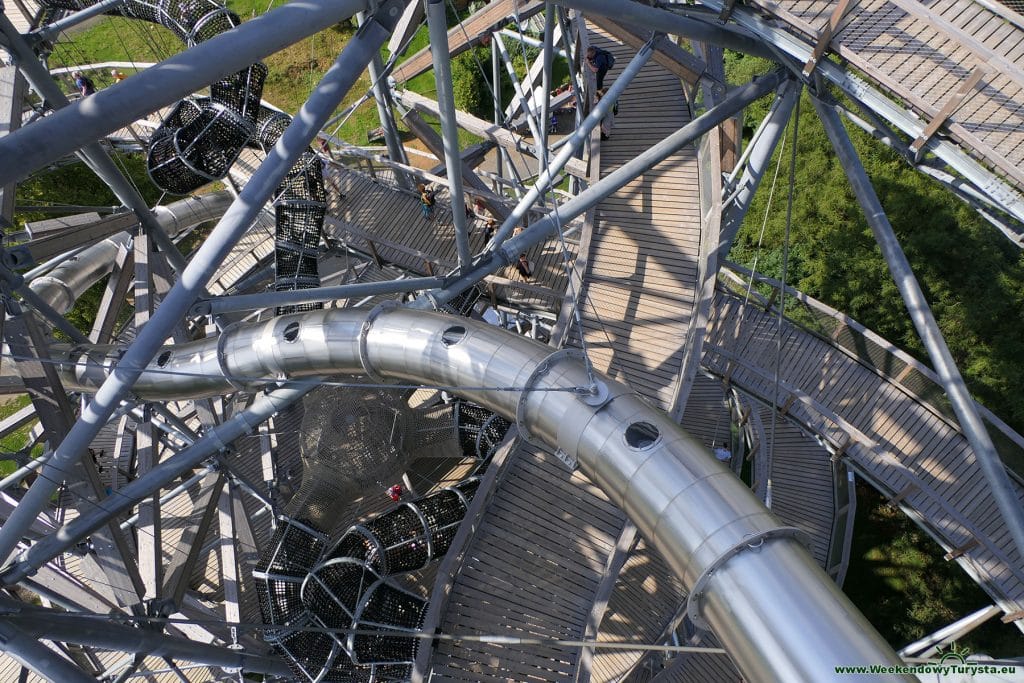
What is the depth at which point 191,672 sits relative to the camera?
1741 cm

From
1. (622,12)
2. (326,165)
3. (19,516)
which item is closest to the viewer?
(19,516)

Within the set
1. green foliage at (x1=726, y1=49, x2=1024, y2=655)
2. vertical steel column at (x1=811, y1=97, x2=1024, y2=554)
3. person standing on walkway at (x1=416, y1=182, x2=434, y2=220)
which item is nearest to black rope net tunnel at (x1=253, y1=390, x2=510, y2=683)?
person standing on walkway at (x1=416, y1=182, x2=434, y2=220)

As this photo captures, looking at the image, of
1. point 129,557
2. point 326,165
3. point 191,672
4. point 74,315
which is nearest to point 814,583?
point 129,557

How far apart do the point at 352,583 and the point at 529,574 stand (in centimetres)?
356

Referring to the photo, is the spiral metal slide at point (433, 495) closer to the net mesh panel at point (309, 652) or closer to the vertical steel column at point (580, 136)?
the net mesh panel at point (309, 652)

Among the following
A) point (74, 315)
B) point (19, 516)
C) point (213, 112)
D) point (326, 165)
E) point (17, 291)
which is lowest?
point (19, 516)

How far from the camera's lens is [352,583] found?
541 inches

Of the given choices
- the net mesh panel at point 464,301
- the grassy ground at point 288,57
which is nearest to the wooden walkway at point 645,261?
the net mesh panel at point 464,301

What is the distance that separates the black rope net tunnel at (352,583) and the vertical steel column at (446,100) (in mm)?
6251

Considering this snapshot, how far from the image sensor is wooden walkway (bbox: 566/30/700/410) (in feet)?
49.2

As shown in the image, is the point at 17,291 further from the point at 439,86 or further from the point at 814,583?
the point at 814,583

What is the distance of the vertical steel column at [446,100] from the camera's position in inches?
338

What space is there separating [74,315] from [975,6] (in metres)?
25.6

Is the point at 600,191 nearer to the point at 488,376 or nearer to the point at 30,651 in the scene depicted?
the point at 488,376
